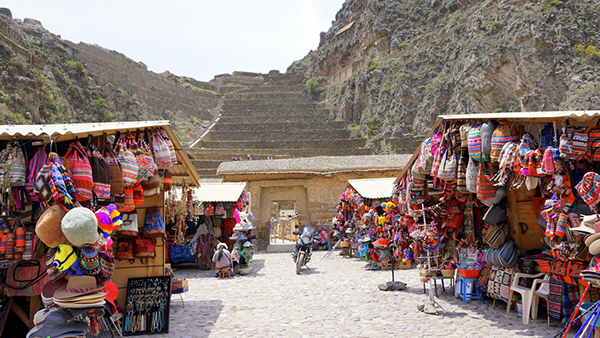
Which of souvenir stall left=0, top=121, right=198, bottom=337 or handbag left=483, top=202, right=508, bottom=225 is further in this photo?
handbag left=483, top=202, right=508, bottom=225

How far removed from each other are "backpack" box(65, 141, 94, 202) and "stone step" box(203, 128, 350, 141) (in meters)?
31.2

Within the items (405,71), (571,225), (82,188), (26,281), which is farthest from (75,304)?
(405,71)

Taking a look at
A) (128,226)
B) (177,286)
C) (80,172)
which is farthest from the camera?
(177,286)

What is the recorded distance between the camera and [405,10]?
42.6 m

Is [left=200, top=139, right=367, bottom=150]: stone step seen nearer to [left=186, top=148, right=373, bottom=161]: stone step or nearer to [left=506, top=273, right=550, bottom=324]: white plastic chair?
[left=186, top=148, right=373, bottom=161]: stone step

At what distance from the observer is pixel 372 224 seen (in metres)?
9.85

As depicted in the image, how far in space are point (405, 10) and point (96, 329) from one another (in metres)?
44.4

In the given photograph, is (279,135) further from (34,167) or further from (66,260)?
(66,260)

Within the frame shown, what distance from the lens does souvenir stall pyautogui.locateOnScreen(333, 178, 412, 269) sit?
8453 millimetres

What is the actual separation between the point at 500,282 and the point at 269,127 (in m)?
33.4

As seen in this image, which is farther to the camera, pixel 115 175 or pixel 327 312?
pixel 327 312

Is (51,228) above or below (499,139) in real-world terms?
below

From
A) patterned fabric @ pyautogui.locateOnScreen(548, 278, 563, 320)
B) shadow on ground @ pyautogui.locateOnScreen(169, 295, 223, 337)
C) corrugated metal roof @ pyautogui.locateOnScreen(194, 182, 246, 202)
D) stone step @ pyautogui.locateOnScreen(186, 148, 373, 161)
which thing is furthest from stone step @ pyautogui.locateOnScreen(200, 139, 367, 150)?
patterned fabric @ pyautogui.locateOnScreen(548, 278, 563, 320)

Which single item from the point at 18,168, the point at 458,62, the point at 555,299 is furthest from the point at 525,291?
the point at 458,62
